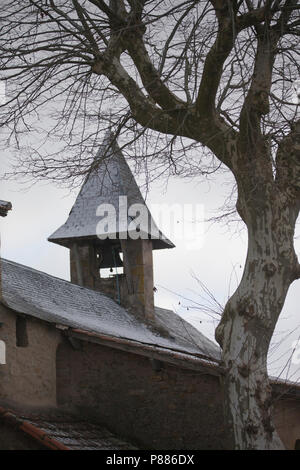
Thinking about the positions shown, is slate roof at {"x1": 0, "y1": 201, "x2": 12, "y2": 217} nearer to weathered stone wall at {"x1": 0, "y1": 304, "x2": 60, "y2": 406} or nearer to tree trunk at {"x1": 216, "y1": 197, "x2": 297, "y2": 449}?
weathered stone wall at {"x1": 0, "y1": 304, "x2": 60, "y2": 406}

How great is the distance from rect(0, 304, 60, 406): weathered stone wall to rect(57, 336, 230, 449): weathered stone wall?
36 cm

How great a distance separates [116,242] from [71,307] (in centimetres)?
550

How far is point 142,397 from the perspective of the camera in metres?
14.8

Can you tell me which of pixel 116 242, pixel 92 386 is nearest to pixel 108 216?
pixel 116 242

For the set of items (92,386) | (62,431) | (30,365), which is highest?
(30,365)

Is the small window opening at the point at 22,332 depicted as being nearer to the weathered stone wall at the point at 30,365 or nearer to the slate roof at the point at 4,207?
the weathered stone wall at the point at 30,365

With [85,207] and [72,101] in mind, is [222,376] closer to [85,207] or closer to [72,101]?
[72,101]

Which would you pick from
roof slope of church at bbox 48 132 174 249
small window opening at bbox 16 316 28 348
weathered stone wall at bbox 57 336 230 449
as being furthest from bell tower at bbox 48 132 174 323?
small window opening at bbox 16 316 28 348

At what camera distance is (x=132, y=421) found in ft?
48.3

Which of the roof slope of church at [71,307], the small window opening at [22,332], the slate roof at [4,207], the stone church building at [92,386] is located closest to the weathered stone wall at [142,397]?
the stone church building at [92,386]

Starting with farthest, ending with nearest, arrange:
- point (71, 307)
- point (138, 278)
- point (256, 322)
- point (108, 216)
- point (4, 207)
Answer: point (138, 278), point (108, 216), point (71, 307), point (4, 207), point (256, 322)

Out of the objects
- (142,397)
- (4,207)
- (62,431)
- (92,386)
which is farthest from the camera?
(92,386)

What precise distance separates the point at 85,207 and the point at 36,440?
12226 millimetres

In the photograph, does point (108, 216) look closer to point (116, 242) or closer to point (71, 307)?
point (116, 242)
